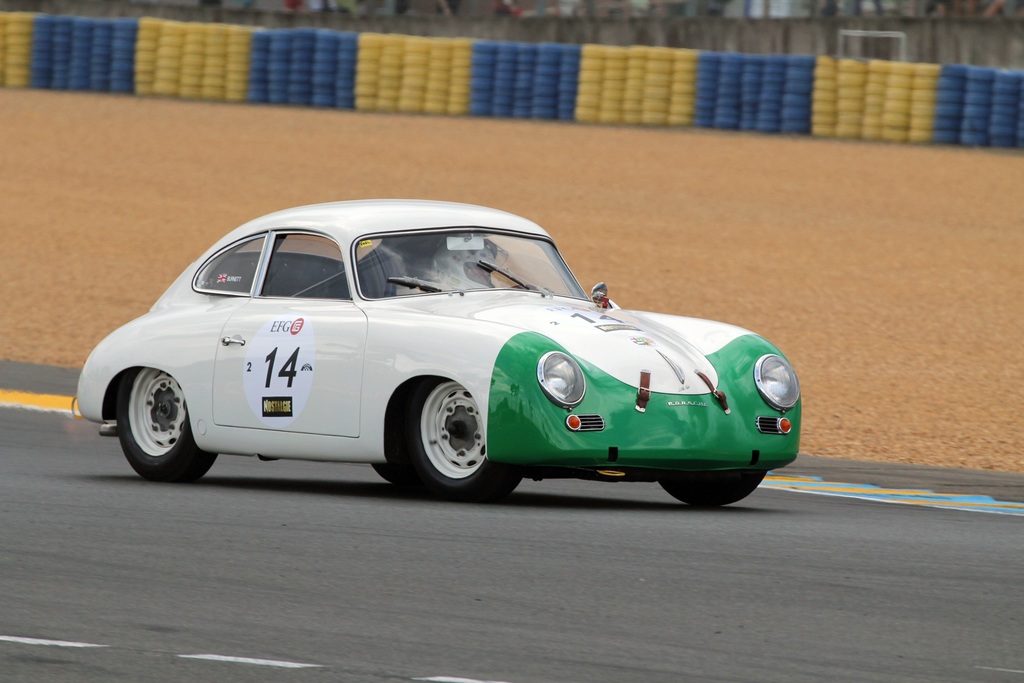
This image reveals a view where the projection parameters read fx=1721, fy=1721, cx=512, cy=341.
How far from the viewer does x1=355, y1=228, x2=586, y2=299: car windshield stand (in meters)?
7.69

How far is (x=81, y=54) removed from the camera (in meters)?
32.6

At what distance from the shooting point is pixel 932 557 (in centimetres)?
630

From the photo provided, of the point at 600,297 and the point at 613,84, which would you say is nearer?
the point at 600,297

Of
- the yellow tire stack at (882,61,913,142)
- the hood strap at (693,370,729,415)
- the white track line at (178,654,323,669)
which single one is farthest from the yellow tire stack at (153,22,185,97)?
the white track line at (178,654,323,669)

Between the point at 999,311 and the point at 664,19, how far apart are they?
682 inches

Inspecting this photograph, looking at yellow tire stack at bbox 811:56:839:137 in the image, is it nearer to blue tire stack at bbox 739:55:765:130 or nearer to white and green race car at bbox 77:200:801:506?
blue tire stack at bbox 739:55:765:130

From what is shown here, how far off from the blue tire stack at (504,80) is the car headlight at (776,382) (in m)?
22.3

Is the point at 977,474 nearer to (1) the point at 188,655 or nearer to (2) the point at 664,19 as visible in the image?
(1) the point at 188,655

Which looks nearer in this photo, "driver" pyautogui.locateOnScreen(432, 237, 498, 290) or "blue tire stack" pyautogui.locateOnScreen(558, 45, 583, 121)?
"driver" pyautogui.locateOnScreen(432, 237, 498, 290)

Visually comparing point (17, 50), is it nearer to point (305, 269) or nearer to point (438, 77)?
point (438, 77)

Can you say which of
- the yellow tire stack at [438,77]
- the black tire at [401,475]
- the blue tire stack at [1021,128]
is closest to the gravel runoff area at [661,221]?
the blue tire stack at [1021,128]

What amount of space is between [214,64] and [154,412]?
24.5m

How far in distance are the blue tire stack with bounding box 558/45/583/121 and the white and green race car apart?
68.5 feet

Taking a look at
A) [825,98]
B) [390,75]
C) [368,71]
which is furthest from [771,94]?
[368,71]
